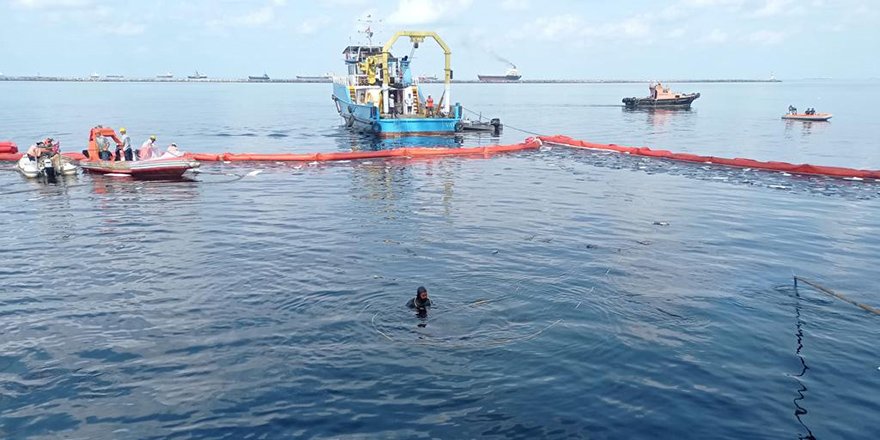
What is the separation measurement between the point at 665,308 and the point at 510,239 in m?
6.87

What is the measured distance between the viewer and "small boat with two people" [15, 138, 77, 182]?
2986 centimetres

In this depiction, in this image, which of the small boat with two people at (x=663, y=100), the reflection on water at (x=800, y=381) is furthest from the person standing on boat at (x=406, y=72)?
the small boat with two people at (x=663, y=100)

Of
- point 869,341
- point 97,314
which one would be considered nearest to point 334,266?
point 97,314

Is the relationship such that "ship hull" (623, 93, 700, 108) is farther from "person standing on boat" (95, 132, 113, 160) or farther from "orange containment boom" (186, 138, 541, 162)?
"person standing on boat" (95, 132, 113, 160)

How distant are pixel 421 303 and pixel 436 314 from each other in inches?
17.4

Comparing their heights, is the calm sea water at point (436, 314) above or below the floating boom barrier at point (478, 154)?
below

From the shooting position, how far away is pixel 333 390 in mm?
10328

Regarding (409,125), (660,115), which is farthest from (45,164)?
(660,115)

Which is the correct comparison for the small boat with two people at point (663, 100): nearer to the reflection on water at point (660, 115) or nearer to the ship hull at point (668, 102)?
the ship hull at point (668, 102)

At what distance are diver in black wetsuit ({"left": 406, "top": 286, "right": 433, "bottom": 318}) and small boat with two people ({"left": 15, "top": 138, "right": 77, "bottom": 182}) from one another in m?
25.5

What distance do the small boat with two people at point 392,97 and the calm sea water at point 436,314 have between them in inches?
958

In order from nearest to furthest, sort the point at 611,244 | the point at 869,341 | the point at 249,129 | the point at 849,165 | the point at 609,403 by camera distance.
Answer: the point at 609,403, the point at 869,341, the point at 611,244, the point at 849,165, the point at 249,129

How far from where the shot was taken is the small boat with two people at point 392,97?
5153 centimetres

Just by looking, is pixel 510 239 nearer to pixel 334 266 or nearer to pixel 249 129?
pixel 334 266
